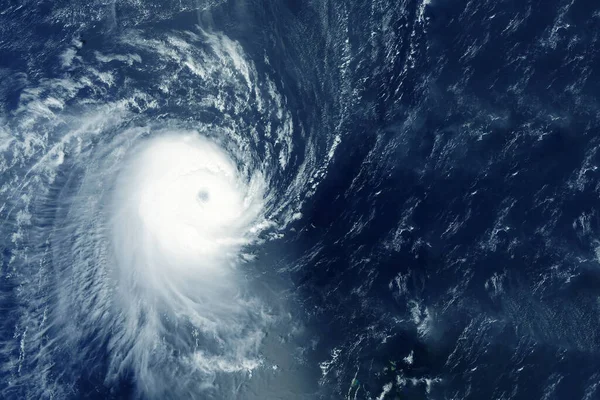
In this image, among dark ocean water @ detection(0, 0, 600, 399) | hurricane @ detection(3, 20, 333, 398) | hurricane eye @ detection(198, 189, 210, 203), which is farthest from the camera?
hurricane eye @ detection(198, 189, 210, 203)

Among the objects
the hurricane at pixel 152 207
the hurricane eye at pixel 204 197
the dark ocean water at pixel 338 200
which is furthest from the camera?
the hurricane eye at pixel 204 197

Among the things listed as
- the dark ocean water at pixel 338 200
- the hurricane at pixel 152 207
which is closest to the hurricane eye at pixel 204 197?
the hurricane at pixel 152 207

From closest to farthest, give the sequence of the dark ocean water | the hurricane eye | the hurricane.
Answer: the dark ocean water → the hurricane → the hurricane eye

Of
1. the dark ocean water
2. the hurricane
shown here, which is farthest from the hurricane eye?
the dark ocean water

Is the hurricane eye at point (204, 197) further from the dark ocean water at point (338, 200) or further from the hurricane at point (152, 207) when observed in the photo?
the dark ocean water at point (338, 200)

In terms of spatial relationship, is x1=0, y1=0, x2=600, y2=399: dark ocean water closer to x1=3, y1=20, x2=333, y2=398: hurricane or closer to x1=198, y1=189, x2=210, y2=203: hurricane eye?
x1=3, y1=20, x2=333, y2=398: hurricane

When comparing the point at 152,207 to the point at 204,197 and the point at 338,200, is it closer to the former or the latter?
the point at 204,197

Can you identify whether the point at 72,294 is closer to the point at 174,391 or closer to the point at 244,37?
the point at 174,391

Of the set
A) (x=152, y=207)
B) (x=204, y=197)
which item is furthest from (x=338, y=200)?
(x=152, y=207)
